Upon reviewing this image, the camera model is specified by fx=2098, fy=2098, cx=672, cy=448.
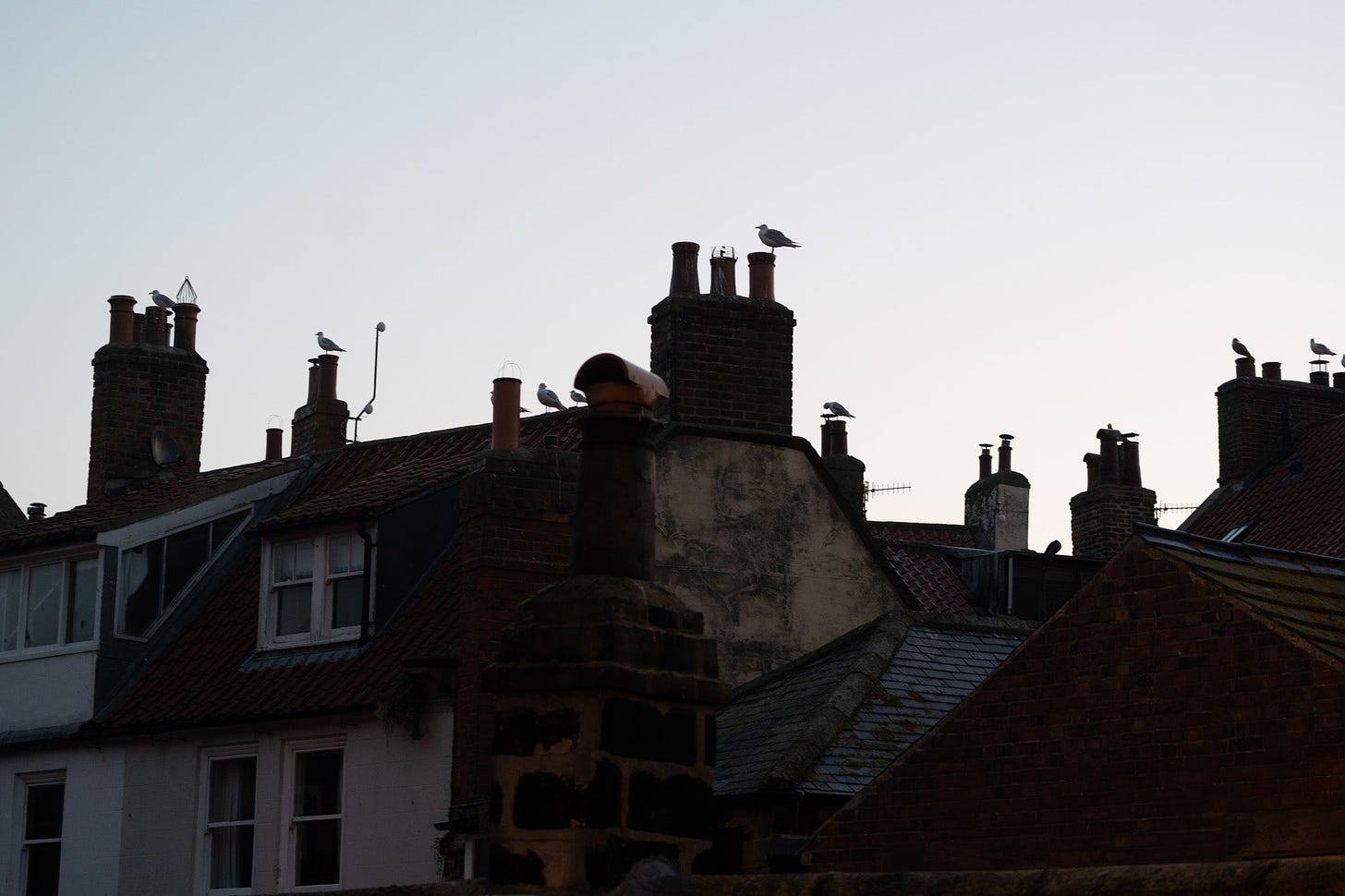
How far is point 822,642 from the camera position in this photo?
21.9 metres

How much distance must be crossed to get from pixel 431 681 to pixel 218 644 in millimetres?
4554

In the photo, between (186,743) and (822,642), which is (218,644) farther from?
(822,642)

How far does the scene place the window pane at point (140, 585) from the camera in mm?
24031

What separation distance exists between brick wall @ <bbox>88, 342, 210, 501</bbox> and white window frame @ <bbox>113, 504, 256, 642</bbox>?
396 centimetres

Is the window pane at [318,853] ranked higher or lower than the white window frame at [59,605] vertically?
lower

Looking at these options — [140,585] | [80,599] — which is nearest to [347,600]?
[140,585]

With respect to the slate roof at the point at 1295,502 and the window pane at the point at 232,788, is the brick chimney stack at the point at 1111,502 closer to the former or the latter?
the slate roof at the point at 1295,502

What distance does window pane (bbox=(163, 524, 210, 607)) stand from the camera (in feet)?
80.7

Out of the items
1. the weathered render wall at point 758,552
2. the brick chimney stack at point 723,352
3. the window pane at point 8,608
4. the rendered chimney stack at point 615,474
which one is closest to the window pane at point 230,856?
the window pane at point 8,608

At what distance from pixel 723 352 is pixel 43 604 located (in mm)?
8643

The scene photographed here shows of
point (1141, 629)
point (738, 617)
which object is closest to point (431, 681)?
point (738, 617)

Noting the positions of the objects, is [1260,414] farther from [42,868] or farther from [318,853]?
[42,868]

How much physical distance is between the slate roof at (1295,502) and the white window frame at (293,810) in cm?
1442

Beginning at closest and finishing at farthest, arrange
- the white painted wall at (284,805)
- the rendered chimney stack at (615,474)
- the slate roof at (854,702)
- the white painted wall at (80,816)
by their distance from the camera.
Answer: the rendered chimney stack at (615,474) < the slate roof at (854,702) < the white painted wall at (284,805) < the white painted wall at (80,816)
